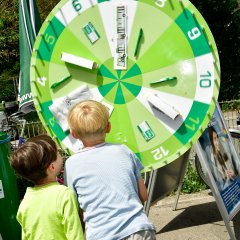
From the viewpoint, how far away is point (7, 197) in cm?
314

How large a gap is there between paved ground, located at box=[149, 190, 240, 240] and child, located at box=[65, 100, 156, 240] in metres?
1.64

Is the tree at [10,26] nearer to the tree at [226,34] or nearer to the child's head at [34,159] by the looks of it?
the tree at [226,34]

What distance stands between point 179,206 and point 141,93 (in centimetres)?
208

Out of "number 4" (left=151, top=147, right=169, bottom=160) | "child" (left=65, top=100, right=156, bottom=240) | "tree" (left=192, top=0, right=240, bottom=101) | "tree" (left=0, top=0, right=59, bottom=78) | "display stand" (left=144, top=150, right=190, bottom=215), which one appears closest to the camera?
"child" (left=65, top=100, right=156, bottom=240)

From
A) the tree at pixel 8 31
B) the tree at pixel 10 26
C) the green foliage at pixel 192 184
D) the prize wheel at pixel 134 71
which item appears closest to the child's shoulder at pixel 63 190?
the prize wheel at pixel 134 71

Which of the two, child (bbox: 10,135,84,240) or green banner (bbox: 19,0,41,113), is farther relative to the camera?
green banner (bbox: 19,0,41,113)

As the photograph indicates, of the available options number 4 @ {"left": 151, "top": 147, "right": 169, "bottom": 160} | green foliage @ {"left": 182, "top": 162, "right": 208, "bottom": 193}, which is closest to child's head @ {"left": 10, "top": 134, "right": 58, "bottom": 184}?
number 4 @ {"left": 151, "top": 147, "right": 169, "bottom": 160}

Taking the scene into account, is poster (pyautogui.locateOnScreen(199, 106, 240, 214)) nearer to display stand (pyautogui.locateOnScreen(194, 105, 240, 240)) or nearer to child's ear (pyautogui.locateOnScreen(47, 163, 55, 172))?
display stand (pyautogui.locateOnScreen(194, 105, 240, 240))

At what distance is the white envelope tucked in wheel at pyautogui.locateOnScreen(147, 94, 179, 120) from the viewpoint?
2344 mm

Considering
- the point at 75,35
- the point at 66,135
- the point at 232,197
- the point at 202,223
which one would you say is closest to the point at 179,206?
the point at 202,223

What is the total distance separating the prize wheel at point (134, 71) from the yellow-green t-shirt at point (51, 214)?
1.70 ft

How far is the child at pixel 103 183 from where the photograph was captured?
1.99 m

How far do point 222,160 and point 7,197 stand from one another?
1637 mm

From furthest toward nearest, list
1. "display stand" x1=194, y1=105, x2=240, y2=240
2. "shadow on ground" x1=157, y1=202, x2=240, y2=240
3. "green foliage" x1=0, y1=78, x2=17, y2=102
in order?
1. "green foliage" x1=0, y1=78, x2=17, y2=102
2. "shadow on ground" x1=157, y1=202, x2=240, y2=240
3. "display stand" x1=194, y1=105, x2=240, y2=240
